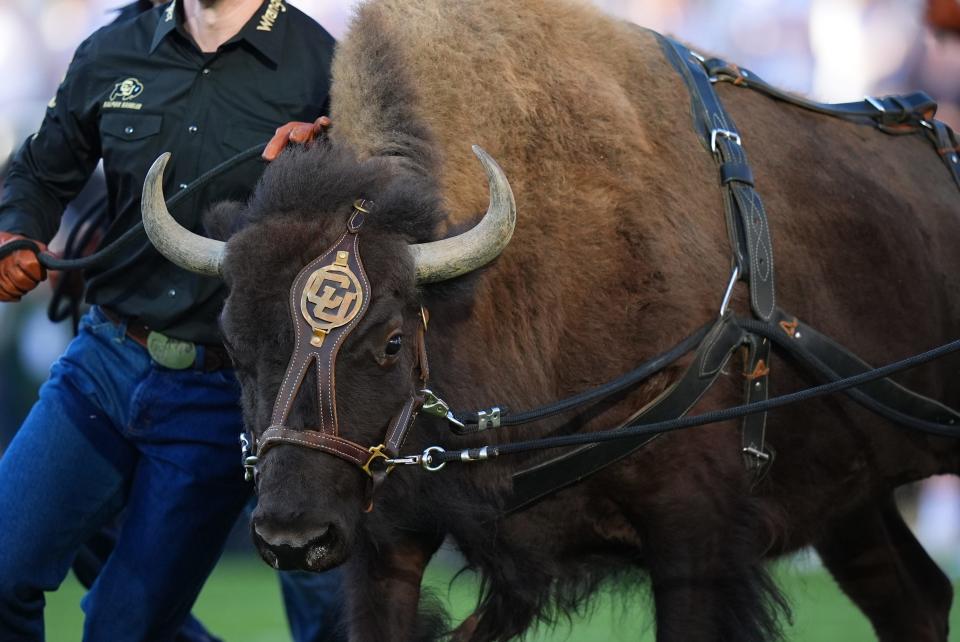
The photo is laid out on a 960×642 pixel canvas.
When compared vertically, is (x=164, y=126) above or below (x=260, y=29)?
below

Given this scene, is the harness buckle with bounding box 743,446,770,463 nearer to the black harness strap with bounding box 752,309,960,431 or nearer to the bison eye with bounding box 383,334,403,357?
the black harness strap with bounding box 752,309,960,431

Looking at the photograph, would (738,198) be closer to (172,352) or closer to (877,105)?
(877,105)

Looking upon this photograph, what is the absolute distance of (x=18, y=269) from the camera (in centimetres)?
409

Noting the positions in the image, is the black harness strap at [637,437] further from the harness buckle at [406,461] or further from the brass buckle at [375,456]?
the brass buckle at [375,456]

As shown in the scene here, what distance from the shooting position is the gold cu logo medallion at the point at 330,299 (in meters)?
3.26

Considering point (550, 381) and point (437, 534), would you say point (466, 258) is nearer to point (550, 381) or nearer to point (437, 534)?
point (550, 381)

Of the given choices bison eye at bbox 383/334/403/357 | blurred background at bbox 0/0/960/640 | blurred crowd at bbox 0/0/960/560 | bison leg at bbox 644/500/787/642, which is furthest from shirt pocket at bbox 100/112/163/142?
blurred crowd at bbox 0/0/960/560

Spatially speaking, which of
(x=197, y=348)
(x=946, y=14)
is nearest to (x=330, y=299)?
(x=197, y=348)

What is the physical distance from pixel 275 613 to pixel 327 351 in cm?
576

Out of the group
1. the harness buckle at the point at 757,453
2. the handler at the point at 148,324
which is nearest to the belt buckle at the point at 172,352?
the handler at the point at 148,324

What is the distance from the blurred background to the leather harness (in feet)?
14.3

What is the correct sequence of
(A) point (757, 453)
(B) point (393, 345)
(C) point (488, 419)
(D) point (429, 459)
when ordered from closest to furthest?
(B) point (393, 345) < (D) point (429, 459) < (C) point (488, 419) < (A) point (757, 453)

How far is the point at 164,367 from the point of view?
4.15 m

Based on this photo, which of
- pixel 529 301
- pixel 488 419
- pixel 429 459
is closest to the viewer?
pixel 429 459
